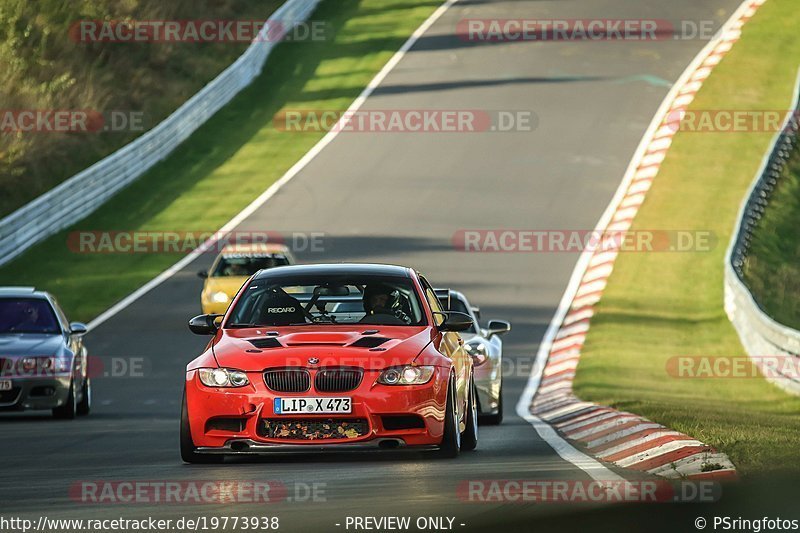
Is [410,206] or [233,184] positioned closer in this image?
[410,206]

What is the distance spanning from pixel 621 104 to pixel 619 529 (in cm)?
3728

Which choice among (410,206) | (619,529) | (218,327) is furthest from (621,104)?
(619,529)

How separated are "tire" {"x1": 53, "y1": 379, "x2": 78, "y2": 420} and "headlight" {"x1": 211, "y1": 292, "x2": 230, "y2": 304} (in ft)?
28.4

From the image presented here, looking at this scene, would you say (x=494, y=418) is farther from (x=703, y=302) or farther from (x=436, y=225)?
(x=436, y=225)

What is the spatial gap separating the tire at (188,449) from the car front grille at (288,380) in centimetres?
65

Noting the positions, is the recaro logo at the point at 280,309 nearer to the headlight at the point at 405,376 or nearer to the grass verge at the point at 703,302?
the headlight at the point at 405,376

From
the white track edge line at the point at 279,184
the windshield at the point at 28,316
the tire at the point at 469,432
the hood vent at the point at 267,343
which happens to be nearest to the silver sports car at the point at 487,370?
the tire at the point at 469,432

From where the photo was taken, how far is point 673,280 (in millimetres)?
32750

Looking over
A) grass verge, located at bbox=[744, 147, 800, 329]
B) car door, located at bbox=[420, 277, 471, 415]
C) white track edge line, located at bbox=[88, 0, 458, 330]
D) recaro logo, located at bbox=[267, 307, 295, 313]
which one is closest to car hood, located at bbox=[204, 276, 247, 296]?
white track edge line, located at bbox=[88, 0, 458, 330]

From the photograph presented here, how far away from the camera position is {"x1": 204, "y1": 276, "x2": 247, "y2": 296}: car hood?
27.2 metres

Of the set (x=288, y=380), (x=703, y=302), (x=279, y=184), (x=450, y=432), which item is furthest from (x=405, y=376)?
(x=279, y=184)

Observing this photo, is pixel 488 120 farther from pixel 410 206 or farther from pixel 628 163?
pixel 410 206

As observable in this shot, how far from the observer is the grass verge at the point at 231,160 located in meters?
32.7

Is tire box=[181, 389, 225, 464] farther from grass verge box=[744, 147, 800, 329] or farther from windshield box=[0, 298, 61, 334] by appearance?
grass verge box=[744, 147, 800, 329]
